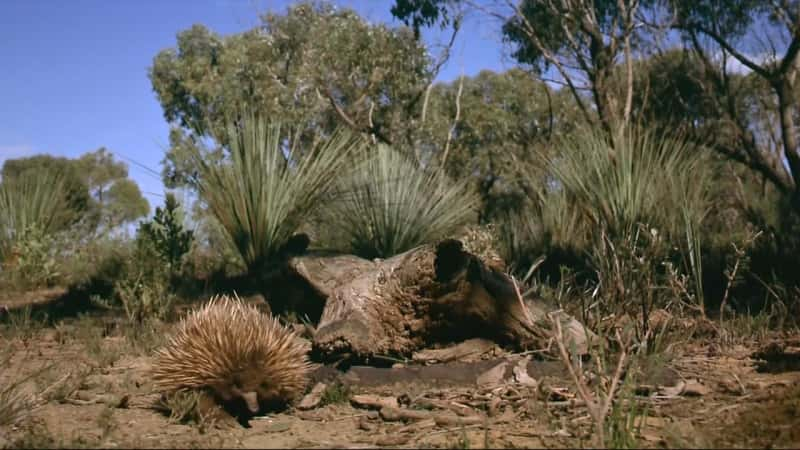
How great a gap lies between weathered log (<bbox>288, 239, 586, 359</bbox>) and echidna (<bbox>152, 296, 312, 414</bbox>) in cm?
75

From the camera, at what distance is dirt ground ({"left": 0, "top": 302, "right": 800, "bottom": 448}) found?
344 cm

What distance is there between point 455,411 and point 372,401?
48cm

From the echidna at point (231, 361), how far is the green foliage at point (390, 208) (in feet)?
11.1

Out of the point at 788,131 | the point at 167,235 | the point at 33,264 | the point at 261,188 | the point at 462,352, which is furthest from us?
the point at 788,131

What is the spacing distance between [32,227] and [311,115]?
10.7m

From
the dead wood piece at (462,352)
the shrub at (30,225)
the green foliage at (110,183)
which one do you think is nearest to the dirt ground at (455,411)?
the dead wood piece at (462,352)

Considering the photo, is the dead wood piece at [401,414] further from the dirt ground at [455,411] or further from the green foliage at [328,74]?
the green foliage at [328,74]

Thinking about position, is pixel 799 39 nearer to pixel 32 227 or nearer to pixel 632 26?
pixel 632 26

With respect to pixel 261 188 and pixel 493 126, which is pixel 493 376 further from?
pixel 493 126

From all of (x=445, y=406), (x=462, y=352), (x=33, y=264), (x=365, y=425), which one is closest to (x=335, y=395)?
(x=365, y=425)

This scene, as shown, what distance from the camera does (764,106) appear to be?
20.1 metres

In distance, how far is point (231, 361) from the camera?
412 centimetres

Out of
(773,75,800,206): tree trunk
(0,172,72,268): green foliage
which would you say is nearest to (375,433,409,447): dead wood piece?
(0,172,72,268): green foliage

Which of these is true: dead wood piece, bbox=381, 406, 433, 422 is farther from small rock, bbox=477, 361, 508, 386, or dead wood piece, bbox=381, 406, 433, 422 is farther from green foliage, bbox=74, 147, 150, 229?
green foliage, bbox=74, 147, 150, 229
